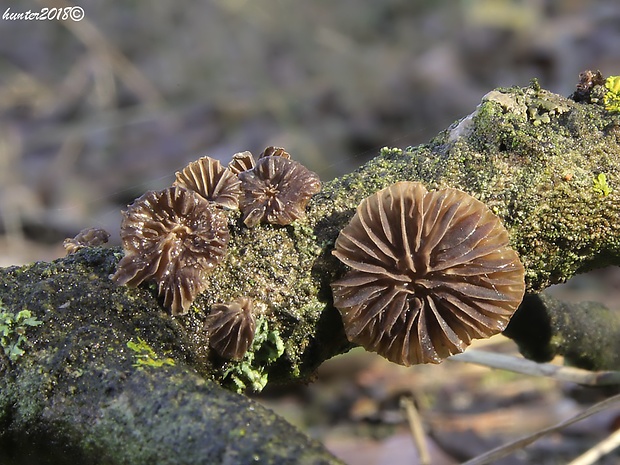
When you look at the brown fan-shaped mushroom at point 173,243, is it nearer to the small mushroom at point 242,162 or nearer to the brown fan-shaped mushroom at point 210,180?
the brown fan-shaped mushroom at point 210,180

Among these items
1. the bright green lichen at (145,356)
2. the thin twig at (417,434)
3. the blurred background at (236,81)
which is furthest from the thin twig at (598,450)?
the blurred background at (236,81)

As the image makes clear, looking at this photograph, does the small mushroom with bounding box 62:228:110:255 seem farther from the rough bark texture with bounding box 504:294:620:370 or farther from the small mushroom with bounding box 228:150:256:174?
the rough bark texture with bounding box 504:294:620:370

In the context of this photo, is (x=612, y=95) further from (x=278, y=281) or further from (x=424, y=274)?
(x=278, y=281)

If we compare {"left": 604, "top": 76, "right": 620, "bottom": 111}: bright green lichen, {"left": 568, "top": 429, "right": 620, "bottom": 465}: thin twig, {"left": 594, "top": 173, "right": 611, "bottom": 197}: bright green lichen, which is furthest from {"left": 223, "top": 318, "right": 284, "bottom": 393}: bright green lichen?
{"left": 568, "top": 429, "right": 620, "bottom": 465}: thin twig

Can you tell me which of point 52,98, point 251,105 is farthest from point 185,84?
point 52,98

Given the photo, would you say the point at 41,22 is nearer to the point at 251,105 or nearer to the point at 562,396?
the point at 251,105

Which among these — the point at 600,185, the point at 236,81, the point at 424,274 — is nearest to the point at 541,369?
the point at 600,185
